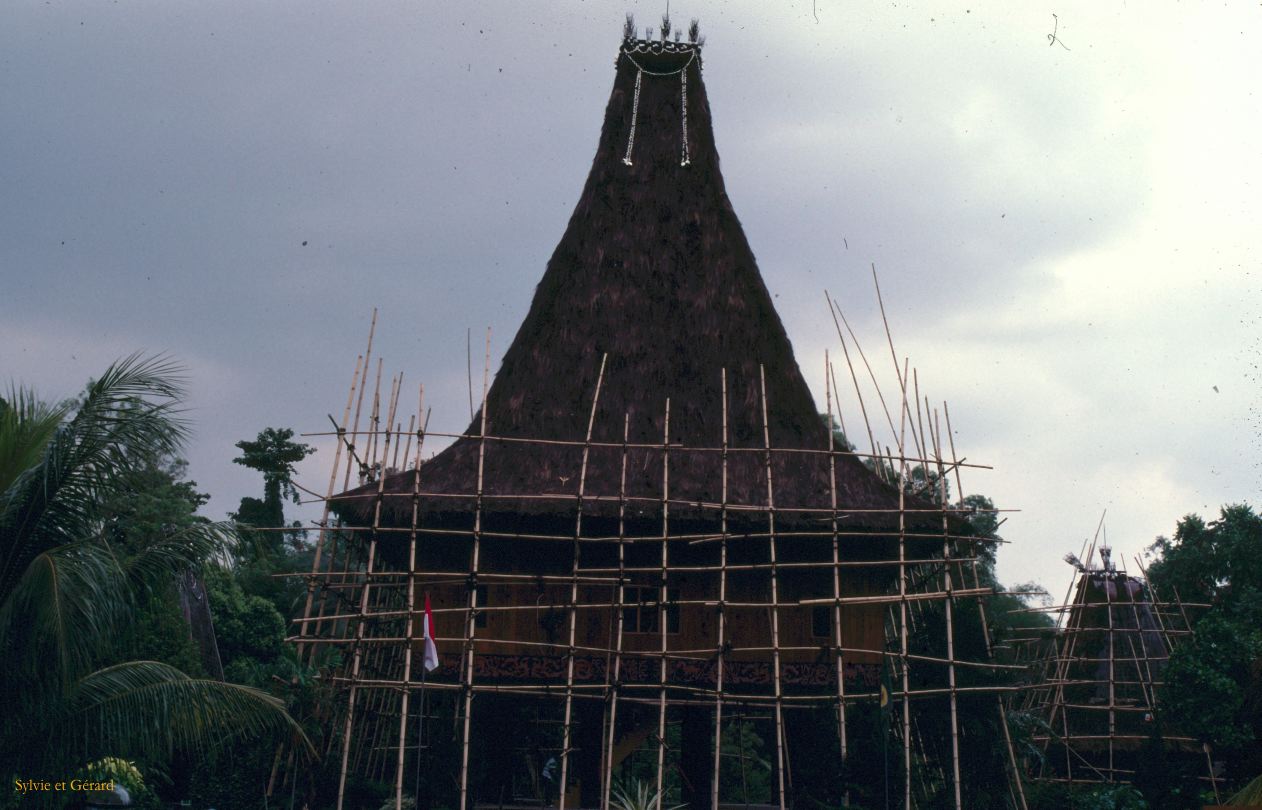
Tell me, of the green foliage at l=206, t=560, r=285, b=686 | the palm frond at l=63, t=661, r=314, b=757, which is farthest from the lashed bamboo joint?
the green foliage at l=206, t=560, r=285, b=686

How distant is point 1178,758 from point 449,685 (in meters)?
11.0

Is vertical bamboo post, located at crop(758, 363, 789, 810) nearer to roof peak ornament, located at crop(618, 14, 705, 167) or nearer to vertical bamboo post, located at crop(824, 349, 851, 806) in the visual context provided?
vertical bamboo post, located at crop(824, 349, 851, 806)

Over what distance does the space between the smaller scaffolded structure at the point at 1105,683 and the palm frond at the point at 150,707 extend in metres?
12.7

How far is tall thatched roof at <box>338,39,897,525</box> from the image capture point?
661 inches

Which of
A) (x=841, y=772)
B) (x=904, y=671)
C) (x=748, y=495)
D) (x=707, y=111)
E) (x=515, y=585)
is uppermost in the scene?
(x=707, y=111)

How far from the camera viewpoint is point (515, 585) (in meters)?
16.5

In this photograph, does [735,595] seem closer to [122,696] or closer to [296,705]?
[296,705]

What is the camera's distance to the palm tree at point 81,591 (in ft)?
35.1

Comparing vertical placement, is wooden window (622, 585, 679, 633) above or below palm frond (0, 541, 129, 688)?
above

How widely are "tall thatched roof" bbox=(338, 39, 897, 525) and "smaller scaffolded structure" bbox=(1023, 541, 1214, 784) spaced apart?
652 cm

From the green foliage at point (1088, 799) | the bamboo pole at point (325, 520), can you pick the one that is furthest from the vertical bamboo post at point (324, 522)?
the green foliage at point (1088, 799)

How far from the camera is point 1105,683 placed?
74.2 feet

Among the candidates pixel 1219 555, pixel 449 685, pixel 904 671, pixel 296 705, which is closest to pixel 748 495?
pixel 904 671

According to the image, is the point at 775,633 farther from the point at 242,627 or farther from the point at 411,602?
the point at 242,627
